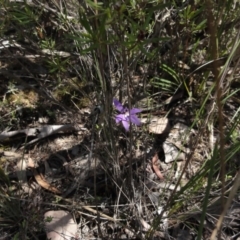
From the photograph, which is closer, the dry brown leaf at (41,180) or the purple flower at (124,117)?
the purple flower at (124,117)

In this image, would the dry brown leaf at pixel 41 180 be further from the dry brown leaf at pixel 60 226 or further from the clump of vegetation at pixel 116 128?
the dry brown leaf at pixel 60 226

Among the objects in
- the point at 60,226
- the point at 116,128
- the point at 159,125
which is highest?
the point at 116,128

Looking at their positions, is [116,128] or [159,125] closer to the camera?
[116,128]

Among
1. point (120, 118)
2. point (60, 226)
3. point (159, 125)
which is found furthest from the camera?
point (159, 125)

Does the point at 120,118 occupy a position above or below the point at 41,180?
above

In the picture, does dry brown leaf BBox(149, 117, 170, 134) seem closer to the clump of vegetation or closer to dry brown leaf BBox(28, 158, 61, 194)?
the clump of vegetation

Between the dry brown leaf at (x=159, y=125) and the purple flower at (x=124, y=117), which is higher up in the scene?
the purple flower at (x=124, y=117)

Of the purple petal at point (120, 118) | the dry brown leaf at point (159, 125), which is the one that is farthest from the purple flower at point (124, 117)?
the dry brown leaf at point (159, 125)

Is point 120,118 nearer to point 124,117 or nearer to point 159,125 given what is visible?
point 124,117

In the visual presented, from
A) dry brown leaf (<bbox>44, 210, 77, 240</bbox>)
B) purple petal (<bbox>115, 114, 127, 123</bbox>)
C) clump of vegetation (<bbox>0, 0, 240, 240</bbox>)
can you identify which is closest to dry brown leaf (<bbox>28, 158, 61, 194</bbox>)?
clump of vegetation (<bbox>0, 0, 240, 240</bbox>)

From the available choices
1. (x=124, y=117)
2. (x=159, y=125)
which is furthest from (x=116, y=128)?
(x=159, y=125)
